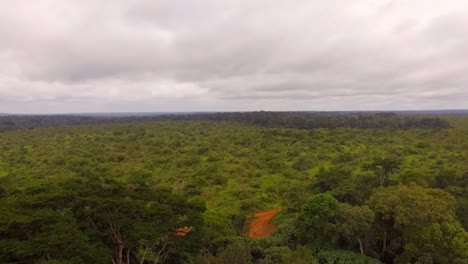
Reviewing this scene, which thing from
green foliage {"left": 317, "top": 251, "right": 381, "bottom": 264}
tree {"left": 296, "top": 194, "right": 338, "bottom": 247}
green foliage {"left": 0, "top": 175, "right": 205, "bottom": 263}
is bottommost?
green foliage {"left": 317, "top": 251, "right": 381, "bottom": 264}

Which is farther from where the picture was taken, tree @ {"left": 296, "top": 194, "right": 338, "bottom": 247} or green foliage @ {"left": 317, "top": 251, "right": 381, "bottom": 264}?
tree @ {"left": 296, "top": 194, "right": 338, "bottom": 247}

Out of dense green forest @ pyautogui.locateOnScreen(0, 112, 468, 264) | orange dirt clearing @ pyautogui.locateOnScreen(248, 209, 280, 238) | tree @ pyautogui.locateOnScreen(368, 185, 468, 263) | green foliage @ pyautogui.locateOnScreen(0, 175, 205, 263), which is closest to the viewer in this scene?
green foliage @ pyautogui.locateOnScreen(0, 175, 205, 263)

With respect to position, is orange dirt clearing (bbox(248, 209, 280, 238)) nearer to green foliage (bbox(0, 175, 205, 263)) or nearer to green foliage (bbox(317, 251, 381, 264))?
green foliage (bbox(317, 251, 381, 264))

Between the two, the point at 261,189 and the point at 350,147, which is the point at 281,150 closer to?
the point at 350,147

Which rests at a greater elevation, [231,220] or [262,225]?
[231,220]

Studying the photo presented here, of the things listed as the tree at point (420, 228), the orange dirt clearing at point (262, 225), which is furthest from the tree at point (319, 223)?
the orange dirt clearing at point (262, 225)

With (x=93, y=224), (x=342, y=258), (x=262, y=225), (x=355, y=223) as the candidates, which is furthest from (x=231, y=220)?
(x=93, y=224)

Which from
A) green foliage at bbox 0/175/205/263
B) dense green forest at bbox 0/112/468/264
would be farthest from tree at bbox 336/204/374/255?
green foliage at bbox 0/175/205/263

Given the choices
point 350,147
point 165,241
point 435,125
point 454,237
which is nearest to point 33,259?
point 165,241

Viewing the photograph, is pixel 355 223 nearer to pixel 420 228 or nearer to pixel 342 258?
pixel 342 258

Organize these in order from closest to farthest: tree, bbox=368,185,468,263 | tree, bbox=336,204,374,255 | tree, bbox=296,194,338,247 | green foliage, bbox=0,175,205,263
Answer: green foliage, bbox=0,175,205,263 → tree, bbox=368,185,468,263 → tree, bbox=336,204,374,255 → tree, bbox=296,194,338,247
